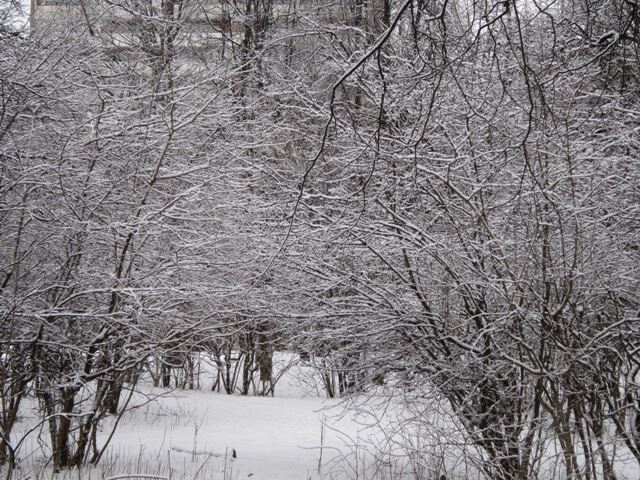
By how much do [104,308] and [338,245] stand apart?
215cm

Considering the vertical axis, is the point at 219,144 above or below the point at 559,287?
above

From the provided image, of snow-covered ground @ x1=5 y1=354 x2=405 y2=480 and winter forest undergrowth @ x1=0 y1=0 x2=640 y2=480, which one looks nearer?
winter forest undergrowth @ x1=0 y1=0 x2=640 y2=480

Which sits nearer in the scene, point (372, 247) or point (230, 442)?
point (372, 247)

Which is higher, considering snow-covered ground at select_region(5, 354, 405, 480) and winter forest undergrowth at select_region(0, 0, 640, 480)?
winter forest undergrowth at select_region(0, 0, 640, 480)

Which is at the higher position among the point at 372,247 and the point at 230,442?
the point at 372,247

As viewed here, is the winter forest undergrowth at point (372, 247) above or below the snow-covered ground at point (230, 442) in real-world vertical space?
above

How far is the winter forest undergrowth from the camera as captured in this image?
448cm

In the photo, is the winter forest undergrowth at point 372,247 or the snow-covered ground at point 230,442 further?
the snow-covered ground at point 230,442

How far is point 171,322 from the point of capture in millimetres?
6168

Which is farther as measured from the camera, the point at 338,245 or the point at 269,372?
the point at 269,372

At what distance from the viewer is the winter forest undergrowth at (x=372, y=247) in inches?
176

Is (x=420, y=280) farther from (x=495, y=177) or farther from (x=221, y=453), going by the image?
(x=221, y=453)

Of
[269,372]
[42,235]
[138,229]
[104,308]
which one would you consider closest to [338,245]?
[138,229]

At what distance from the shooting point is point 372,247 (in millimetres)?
5121
